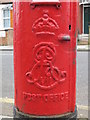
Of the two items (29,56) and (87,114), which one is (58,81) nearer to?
(29,56)

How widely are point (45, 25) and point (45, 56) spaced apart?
0.93 ft

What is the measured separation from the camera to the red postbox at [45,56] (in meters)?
2.14

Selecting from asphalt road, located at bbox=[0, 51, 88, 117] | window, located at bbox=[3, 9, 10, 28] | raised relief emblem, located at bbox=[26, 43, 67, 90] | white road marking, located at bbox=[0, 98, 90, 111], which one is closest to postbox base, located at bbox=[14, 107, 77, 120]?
raised relief emblem, located at bbox=[26, 43, 67, 90]

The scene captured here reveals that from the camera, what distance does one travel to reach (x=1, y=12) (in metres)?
20.6

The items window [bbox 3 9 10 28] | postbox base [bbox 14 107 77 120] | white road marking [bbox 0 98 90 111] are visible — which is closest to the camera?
postbox base [bbox 14 107 77 120]

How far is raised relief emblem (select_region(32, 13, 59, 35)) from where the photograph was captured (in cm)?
213

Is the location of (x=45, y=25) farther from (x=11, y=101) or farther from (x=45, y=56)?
(x=11, y=101)

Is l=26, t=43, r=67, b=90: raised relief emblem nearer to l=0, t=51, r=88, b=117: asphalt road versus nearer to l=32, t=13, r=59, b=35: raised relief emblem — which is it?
l=32, t=13, r=59, b=35: raised relief emblem

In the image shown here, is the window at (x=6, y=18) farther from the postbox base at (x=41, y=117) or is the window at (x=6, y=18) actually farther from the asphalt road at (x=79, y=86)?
the postbox base at (x=41, y=117)

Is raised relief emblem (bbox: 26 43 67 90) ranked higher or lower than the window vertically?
lower

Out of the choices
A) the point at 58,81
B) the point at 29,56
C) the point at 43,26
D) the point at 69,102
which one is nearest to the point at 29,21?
the point at 43,26

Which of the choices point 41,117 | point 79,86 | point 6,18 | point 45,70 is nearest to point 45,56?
point 45,70

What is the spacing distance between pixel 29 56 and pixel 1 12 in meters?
19.2

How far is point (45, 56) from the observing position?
219 centimetres
